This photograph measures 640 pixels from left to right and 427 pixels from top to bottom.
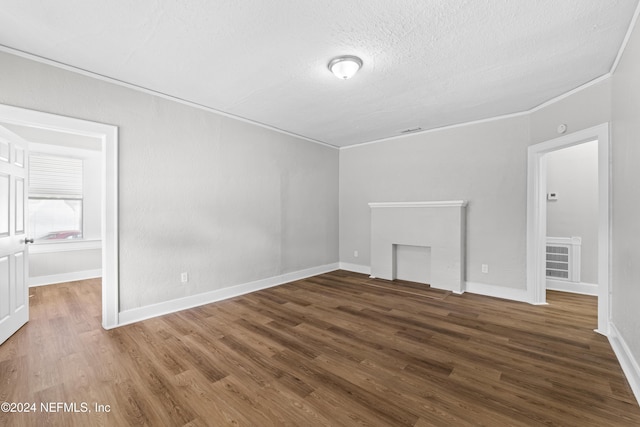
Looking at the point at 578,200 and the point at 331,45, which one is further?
the point at 578,200

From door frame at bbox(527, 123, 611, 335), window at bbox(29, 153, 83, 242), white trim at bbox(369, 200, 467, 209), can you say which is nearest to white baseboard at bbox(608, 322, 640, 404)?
door frame at bbox(527, 123, 611, 335)

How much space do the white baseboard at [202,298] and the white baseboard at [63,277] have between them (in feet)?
9.57

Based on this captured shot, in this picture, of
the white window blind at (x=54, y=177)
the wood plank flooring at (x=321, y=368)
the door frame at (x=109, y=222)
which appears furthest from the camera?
the white window blind at (x=54, y=177)

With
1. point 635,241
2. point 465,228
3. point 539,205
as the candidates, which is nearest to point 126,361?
point 635,241

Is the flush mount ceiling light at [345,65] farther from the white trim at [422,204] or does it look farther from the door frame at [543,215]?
the white trim at [422,204]

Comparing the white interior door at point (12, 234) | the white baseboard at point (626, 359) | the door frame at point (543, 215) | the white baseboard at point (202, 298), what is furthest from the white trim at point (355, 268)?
the white interior door at point (12, 234)

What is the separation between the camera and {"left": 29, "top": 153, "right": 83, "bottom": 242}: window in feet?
15.3

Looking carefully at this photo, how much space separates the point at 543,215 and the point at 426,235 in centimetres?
155

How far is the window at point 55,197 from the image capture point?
4.67 meters

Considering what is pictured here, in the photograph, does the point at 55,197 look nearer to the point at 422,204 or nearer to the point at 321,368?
the point at 321,368

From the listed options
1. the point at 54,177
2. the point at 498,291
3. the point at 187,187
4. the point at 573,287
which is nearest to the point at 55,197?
the point at 54,177

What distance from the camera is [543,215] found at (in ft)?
12.1

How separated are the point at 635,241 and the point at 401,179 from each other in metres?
3.24

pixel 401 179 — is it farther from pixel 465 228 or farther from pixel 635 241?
pixel 635 241
